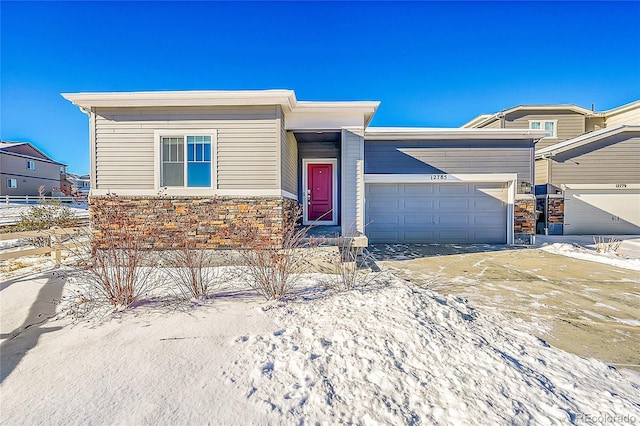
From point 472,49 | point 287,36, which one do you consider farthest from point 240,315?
point 472,49

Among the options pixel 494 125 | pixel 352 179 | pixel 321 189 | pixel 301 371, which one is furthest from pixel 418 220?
pixel 494 125

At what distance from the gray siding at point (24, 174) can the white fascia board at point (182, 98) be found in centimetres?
2224

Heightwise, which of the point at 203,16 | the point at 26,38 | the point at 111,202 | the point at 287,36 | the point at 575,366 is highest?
the point at 287,36

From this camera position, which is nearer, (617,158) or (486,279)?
(486,279)

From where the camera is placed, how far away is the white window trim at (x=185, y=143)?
6.25 meters

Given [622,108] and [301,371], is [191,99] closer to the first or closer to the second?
[301,371]

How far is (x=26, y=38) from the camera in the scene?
7375 millimetres

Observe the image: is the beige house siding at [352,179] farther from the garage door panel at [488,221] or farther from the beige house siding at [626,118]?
the beige house siding at [626,118]

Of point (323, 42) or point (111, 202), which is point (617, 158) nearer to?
point (323, 42)

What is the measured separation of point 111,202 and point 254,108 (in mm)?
3802

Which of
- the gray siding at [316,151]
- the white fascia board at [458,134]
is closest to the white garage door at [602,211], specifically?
the white fascia board at [458,134]

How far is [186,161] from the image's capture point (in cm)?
633

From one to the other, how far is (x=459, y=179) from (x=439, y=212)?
4.07ft

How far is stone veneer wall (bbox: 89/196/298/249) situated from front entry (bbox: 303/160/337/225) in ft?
11.8
